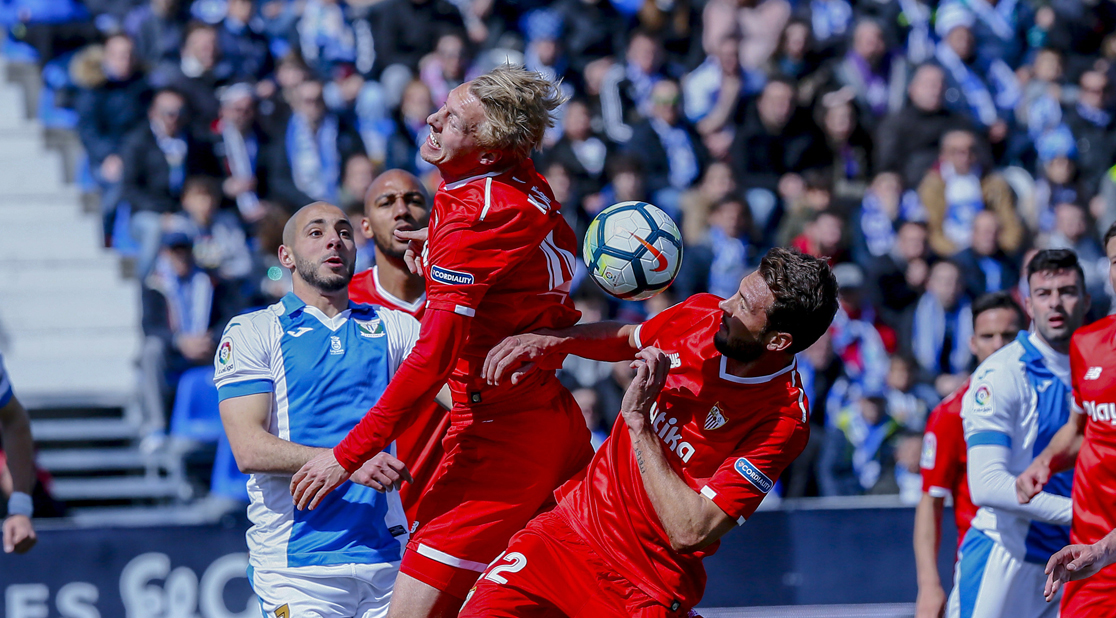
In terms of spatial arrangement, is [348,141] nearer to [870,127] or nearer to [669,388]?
[870,127]

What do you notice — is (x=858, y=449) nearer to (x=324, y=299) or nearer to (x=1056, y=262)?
(x=1056, y=262)

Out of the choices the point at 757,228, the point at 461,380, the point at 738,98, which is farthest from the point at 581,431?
the point at 738,98

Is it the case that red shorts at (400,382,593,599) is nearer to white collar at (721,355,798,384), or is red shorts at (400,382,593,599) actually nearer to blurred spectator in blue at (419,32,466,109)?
white collar at (721,355,798,384)

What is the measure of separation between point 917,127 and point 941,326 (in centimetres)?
261

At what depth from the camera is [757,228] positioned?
1117cm

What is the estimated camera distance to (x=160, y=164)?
1072cm

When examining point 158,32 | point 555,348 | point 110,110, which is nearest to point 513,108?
point 555,348

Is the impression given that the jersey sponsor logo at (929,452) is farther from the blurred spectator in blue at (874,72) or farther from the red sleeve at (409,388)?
the blurred spectator in blue at (874,72)

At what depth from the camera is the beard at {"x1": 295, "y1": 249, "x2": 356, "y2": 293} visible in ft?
15.8

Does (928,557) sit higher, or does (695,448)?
(695,448)

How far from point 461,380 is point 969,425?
2694 millimetres

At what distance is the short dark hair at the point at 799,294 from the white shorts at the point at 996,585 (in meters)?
2.38

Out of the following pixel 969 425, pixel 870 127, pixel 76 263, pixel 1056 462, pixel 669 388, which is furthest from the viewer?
pixel 870 127

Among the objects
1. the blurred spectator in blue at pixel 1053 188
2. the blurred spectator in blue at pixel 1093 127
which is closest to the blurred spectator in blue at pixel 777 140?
the blurred spectator in blue at pixel 1053 188
